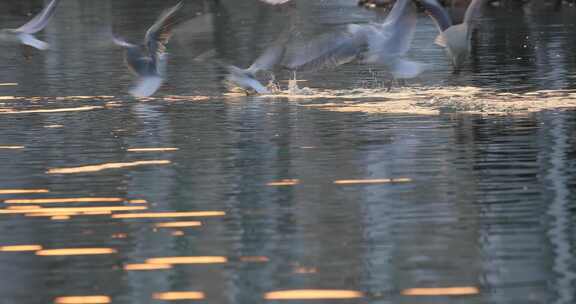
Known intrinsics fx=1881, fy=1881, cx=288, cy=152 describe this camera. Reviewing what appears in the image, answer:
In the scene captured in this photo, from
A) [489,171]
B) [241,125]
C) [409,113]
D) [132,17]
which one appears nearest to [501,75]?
[409,113]

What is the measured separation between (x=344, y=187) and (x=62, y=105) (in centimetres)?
1114

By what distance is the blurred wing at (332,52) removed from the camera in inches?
946

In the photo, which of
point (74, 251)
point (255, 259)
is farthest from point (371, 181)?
point (255, 259)

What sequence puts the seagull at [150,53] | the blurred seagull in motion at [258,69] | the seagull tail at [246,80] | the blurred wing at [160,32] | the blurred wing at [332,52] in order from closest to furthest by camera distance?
the blurred wing at [332,52]
the seagull at [150,53]
the blurred wing at [160,32]
the blurred seagull in motion at [258,69]
the seagull tail at [246,80]

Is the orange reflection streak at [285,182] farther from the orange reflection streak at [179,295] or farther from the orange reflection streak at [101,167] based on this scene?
the orange reflection streak at [179,295]

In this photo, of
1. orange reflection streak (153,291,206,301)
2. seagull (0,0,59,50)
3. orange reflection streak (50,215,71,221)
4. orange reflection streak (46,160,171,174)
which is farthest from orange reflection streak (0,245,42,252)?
seagull (0,0,59,50)

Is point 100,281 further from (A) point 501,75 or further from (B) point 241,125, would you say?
(A) point 501,75

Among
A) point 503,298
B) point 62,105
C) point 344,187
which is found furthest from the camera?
point 62,105

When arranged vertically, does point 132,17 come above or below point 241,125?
below

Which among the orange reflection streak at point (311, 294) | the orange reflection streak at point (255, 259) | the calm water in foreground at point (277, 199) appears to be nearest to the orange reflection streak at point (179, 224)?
the calm water in foreground at point (277, 199)

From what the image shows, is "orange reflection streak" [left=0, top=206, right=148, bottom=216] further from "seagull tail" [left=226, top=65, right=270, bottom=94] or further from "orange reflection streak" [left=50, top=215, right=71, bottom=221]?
"seagull tail" [left=226, top=65, right=270, bottom=94]

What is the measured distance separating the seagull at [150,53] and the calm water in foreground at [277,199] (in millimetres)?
467

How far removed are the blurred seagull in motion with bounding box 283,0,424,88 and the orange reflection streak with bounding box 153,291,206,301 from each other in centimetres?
1276

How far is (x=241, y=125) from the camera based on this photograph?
74.7 ft
